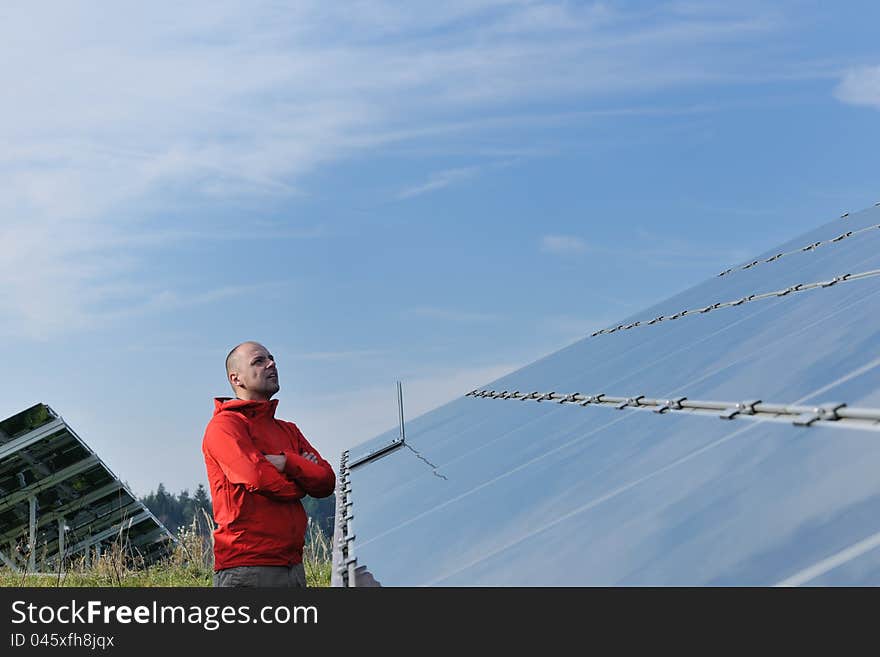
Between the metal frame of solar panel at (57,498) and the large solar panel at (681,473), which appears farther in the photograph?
the metal frame of solar panel at (57,498)

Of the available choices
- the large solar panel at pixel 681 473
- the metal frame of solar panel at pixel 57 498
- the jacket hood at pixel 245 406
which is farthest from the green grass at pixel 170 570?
the jacket hood at pixel 245 406

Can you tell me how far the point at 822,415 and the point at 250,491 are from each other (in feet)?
8.81

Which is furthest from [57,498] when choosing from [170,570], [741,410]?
[741,410]

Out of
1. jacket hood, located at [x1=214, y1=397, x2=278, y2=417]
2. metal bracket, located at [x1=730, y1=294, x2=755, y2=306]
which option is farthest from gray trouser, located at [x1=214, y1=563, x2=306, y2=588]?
metal bracket, located at [x1=730, y1=294, x2=755, y2=306]

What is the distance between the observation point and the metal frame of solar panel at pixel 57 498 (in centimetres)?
1407

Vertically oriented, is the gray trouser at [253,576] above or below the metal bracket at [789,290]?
below

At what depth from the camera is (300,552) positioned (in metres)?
4.92

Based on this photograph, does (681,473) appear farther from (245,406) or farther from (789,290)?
(789,290)

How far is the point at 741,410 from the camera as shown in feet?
12.0

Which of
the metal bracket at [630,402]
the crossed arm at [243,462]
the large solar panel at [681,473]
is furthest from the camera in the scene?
the metal bracket at [630,402]

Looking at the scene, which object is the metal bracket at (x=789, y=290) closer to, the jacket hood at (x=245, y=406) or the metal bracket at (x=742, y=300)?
the metal bracket at (x=742, y=300)
